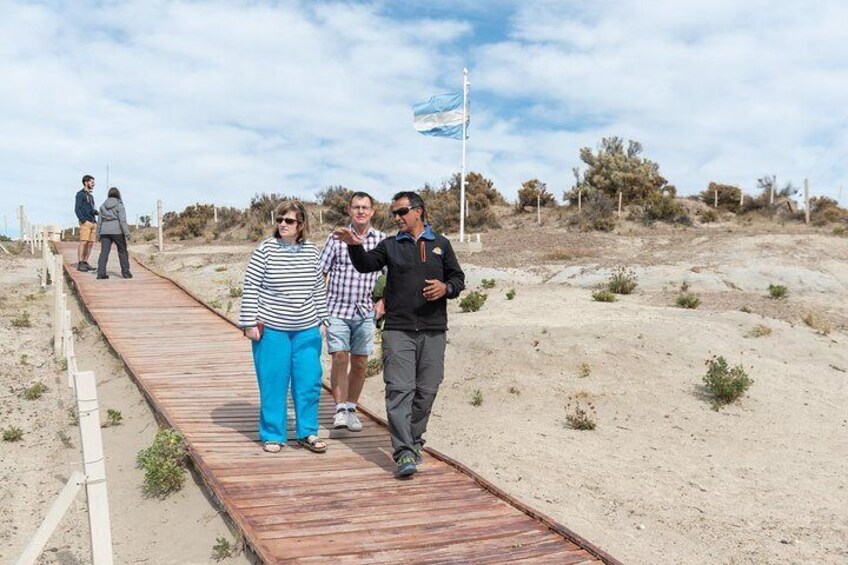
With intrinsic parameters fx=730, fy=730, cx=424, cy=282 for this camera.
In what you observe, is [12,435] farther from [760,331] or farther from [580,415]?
[760,331]

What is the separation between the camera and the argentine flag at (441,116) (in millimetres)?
24062

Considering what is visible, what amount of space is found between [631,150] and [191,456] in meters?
41.7

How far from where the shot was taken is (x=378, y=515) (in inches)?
190

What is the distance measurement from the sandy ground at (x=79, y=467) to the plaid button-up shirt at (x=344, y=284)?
1.81 meters

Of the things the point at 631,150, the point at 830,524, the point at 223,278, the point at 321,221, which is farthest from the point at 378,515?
the point at 631,150

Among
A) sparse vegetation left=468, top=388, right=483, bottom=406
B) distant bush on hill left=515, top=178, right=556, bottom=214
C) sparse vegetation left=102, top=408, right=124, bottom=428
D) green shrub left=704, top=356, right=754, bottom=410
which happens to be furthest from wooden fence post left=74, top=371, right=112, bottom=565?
distant bush on hill left=515, top=178, right=556, bottom=214

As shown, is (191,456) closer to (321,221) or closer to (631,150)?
(321,221)

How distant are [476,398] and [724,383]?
313cm

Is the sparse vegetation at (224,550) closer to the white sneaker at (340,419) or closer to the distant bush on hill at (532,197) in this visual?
the white sneaker at (340,419)

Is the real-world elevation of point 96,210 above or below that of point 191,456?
above

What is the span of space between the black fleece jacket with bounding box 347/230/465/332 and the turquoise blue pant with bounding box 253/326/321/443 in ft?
2.74

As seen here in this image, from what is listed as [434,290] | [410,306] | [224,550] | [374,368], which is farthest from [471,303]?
[224,550]

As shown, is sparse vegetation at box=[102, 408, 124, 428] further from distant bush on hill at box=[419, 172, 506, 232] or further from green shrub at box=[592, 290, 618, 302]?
distant bush on hill at box=[419, 172, 506, 232]

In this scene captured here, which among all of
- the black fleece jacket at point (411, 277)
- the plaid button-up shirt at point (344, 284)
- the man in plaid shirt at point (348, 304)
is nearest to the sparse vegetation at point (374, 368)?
the man in plaid shirt at point (348, 304)
